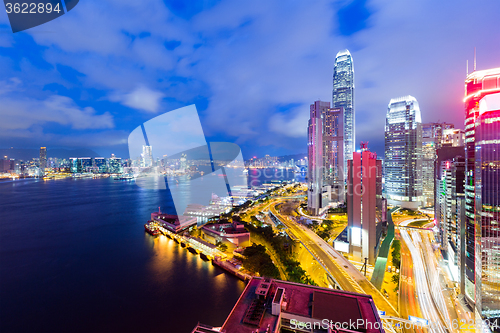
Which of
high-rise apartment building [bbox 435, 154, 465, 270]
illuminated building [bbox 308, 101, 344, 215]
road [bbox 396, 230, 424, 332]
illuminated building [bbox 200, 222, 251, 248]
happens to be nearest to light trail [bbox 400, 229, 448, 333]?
road [bbox 396, 230, 424, 332]

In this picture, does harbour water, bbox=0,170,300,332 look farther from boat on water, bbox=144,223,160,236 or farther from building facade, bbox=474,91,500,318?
building facade, bbox=474,91,500,318

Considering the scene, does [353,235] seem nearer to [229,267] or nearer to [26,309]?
[229,267]

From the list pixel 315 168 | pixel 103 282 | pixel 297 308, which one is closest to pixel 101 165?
pixel 103 282

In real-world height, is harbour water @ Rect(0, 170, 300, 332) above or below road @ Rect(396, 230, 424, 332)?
below

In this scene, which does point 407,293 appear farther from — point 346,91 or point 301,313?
point 346,91

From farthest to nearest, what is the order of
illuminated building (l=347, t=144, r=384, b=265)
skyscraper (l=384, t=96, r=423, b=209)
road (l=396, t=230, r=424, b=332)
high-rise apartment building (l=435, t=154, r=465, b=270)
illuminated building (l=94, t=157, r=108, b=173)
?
illuminated building (l=94, t=157, r=108, b=173) → skyscraper (l=384, t=96, r=423, b=209) → illuminated building (l=347, t=144, r=384, b=265) → high-rise apartment building (l=435, t=154, r=465, b=270) → road (l=396, t=230, r=424, b=332)

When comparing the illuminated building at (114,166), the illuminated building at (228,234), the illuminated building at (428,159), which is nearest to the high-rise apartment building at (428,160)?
the illuminated building at (428,159)

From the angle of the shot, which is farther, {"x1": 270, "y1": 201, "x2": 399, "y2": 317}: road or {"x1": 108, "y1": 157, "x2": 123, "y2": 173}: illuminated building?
{"x1": 108, "y1": 157, "x2": 123, "y2": 173}: illuminated building

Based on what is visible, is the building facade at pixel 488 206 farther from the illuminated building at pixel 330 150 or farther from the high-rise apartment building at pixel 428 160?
the high-rise apartment building at pixel 428 160
